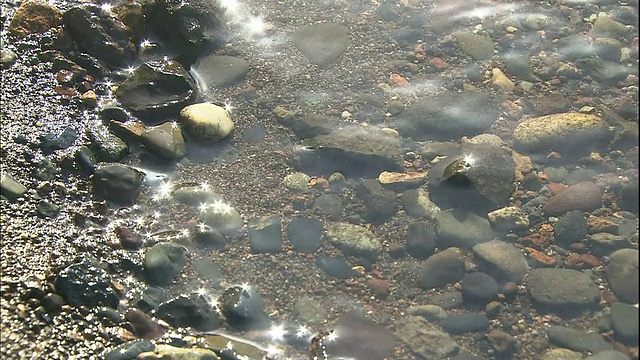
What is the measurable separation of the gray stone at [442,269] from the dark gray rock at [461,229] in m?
0.06

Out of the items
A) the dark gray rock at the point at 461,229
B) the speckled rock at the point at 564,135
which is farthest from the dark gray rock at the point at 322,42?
the dark gray rock at the point at 461,229

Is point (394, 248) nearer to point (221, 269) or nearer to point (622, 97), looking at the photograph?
point (221, 269)

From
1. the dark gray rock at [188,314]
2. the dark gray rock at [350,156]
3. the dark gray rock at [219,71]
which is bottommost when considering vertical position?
the dark gray rock at [188,314]

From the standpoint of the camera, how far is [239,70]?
3.76 metres

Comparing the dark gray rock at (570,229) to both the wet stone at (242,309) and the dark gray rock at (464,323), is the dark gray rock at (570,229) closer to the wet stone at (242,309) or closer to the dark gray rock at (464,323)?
the dark gray rock at (464,323)

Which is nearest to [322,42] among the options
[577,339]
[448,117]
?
[448,117]

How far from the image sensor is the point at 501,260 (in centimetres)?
287

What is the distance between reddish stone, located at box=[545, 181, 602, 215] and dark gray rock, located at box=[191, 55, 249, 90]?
1799 mm

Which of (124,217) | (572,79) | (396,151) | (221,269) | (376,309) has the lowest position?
(376,309)

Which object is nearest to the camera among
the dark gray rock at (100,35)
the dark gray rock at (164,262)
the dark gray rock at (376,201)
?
the dark gray rock at (164,262)

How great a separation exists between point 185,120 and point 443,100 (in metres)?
1.39

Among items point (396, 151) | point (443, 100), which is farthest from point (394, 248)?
point (443, 100)

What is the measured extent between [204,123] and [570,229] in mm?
1833

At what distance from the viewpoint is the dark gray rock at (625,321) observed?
2608 mm
